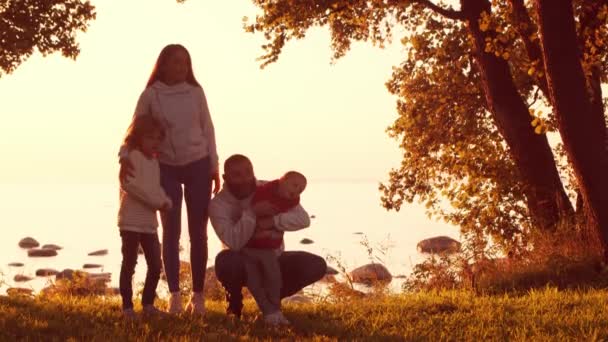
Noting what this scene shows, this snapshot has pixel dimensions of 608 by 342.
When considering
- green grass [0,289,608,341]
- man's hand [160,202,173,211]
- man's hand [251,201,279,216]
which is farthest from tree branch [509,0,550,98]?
man's hand [160,202,173,211]

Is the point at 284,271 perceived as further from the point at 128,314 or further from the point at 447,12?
the point at 447,12

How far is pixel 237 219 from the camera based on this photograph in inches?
301

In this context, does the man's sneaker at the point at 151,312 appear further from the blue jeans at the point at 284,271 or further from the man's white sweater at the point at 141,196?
the man's white sweater at the point at 141,196

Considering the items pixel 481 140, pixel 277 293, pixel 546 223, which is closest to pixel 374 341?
pixel 277 293

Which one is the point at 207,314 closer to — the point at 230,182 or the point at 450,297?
the point at 230,182

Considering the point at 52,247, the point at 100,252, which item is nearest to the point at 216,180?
the point at 100,252

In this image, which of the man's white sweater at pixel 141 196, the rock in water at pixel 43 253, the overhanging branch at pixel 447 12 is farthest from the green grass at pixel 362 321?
the rock in water at pixel 43 253

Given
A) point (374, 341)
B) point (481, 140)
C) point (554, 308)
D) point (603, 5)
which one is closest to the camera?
point (374, 341)

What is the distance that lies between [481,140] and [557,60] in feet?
20.0

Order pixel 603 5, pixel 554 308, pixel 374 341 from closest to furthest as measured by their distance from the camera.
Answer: pixel 374 341, pixel 554 308, pixel 603 5

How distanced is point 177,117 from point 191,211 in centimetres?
97

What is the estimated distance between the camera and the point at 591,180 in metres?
10.6

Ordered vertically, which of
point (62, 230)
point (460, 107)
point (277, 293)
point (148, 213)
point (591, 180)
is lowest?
point (277, 293)

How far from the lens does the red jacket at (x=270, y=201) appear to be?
24.2 feet
